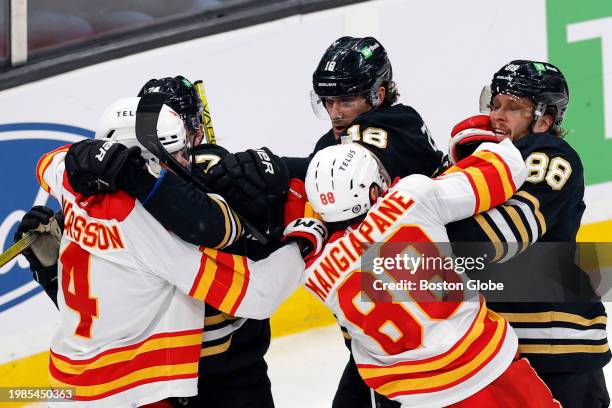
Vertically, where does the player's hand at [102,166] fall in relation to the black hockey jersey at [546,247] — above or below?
above

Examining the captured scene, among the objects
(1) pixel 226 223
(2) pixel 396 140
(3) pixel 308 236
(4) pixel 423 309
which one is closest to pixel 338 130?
(2) pixel 396 140

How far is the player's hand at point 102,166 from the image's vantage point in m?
2.23

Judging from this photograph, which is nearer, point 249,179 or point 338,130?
point 249,179

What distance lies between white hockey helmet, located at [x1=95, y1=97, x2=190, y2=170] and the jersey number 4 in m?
0.27

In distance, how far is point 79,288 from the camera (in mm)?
2430

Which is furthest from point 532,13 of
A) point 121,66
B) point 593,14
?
point 121,66

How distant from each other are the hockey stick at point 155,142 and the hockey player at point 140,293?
23 mm

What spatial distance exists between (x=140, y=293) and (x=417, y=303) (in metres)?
0.63

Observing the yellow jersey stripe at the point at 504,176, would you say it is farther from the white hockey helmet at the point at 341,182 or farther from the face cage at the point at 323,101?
the face cage at the point at 323,101

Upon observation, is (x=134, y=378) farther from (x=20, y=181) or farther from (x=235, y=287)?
(x=20, y=181)

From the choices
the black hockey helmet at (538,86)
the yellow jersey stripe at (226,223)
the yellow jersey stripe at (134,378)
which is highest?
the black hockey helmet at (538,86)

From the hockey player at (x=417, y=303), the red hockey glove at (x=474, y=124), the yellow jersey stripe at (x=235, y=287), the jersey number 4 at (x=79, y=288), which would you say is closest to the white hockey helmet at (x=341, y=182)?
the hockey player at (x=417, y=303)

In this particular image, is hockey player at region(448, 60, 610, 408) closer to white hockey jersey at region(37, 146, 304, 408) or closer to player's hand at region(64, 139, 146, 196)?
white hockey jersey at region(37, 146, 304, 408)

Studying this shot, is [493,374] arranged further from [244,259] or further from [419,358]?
[244,259]
